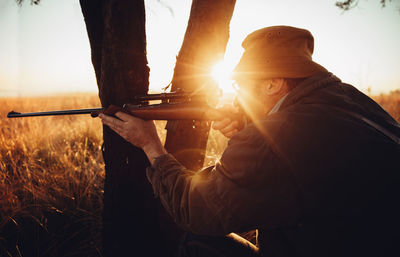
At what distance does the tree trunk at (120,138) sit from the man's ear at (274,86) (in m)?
1.14

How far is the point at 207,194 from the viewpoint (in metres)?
1.06

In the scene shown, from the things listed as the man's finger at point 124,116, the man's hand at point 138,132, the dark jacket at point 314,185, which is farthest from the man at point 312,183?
the man's finger at point 124,116

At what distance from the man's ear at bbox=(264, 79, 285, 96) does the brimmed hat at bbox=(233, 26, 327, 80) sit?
0.15 feet

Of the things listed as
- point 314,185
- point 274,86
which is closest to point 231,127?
point 274,86

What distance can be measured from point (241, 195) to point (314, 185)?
0.36 metres

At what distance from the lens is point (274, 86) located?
141 centimetres

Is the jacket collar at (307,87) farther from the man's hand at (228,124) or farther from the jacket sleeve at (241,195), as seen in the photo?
the man's hand at (228,124)

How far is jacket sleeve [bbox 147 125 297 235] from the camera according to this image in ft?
3.07

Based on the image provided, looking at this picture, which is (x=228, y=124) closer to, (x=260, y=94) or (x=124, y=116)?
(x=260, y=94)

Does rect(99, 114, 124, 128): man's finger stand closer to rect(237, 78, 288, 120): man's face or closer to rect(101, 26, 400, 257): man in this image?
rect(101, 26, 400, 257): man

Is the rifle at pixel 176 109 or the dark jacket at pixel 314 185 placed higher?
the rifle at pixel 176 109

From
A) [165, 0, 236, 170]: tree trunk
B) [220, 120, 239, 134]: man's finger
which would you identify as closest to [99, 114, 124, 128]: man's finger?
[165, 0, 236, 170]: tree trunk

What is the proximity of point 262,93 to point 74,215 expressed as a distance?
2.99 metres

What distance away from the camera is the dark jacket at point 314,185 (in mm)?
923
